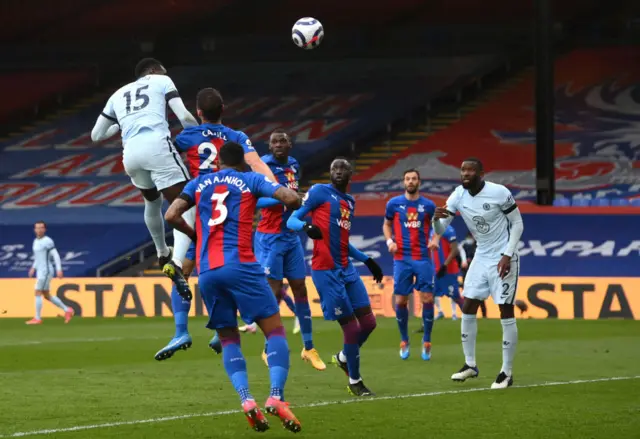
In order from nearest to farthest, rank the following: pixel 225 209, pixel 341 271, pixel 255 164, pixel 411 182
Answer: pixel 225 209 → pixel 255 164 → pixel 341 271 → pixel 411 182

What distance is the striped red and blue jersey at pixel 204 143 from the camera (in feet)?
34.5

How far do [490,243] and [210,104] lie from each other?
326cm

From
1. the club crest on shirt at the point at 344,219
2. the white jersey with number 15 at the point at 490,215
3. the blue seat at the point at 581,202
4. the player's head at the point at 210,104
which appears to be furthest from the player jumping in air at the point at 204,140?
the blue seat at the point at 581,202

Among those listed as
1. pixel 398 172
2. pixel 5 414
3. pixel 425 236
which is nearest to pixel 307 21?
pixel 425 236

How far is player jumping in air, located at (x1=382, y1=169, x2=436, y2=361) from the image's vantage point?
608 inches

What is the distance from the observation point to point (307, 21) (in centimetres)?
1395

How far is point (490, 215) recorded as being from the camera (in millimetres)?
11828

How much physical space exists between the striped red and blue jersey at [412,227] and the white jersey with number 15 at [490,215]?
12.0ft

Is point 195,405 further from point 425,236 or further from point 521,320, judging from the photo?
point 521,320

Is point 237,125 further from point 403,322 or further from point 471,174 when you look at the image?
point 471,174

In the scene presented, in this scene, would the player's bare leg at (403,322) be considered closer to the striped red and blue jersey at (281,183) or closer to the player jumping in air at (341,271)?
the striped red and blue jersey at (281,183)

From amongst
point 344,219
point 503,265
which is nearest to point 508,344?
point 503,265

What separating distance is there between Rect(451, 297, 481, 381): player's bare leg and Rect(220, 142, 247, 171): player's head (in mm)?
4020

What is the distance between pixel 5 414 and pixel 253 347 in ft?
23.0
